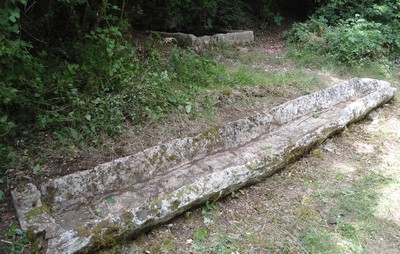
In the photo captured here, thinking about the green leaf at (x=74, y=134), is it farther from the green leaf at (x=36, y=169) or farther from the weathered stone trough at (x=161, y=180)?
the weathered stone trough at (x=161, y=180)

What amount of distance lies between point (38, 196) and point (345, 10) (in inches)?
402

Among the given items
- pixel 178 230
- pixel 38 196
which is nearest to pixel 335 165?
pixel 178 230

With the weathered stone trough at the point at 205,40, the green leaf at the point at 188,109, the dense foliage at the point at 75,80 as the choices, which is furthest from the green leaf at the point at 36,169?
the weathered stone trough at the point at 205,40

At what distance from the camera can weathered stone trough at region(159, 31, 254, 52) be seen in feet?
24.7

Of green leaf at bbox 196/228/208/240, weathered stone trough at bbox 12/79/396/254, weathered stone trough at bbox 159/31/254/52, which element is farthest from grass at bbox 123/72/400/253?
weathered stone trough at bbox 159/31/254/52

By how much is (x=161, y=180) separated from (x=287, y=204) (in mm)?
1285

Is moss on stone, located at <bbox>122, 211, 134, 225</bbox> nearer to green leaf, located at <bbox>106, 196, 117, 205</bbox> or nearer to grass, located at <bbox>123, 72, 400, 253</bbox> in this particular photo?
grass, located at <bbox>123, 72, 400, 253</bbox>

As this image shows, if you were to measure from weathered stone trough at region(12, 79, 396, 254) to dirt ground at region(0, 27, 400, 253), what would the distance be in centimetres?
15

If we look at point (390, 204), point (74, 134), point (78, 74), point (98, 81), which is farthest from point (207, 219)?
point (78, 74)

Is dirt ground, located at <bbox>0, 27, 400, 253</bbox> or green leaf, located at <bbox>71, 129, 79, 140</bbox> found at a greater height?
green leaf, located at <bbox>71, 129, 79, 140</bbox>

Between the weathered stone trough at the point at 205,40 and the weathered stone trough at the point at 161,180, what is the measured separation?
11.3 feet

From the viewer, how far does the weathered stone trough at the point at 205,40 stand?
752cm

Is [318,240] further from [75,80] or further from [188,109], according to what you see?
[75,80]

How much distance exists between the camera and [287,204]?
3.23 metres
